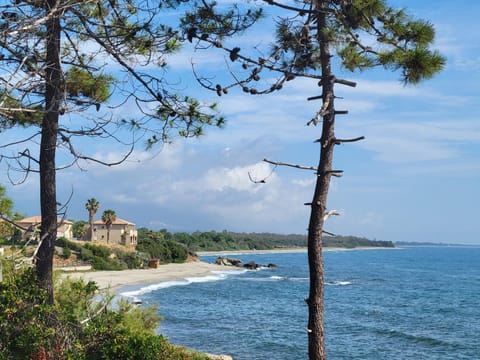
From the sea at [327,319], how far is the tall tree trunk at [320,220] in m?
6.86

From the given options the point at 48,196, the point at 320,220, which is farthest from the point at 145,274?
the point at 320,220

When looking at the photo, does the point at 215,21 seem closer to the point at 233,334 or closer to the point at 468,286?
the point at 233,334

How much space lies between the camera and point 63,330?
31.2ft

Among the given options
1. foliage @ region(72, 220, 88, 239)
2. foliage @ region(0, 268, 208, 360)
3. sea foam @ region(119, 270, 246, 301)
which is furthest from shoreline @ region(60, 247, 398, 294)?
foliage @ region(0, 268, 208, 360)

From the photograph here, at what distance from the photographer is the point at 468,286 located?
223 feet

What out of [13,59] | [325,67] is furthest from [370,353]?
[13,59]

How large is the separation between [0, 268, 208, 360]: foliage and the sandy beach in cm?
2783

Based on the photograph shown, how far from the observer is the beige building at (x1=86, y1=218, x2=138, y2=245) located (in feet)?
269

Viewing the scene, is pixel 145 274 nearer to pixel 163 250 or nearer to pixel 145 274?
pixel 145 274

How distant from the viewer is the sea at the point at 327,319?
2641 cm

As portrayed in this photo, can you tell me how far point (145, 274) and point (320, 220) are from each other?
5117 cm

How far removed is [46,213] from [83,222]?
8438cm

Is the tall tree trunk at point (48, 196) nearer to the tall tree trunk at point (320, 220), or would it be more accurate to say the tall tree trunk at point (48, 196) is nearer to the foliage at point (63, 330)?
the foliage at point (63, 330)

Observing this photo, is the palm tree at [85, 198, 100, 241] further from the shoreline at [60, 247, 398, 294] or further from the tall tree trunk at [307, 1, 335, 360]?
the tall tree trunk at [307, 1, 335, 360]
